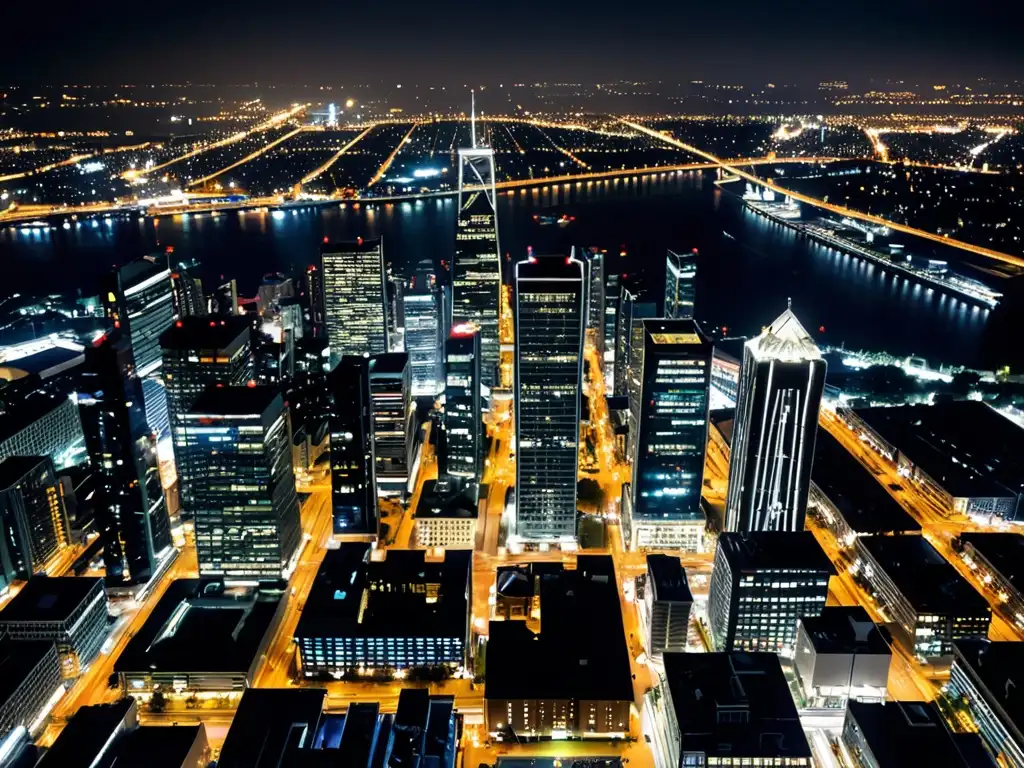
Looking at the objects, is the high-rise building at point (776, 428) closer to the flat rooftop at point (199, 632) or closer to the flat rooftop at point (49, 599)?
the flat rooftop at point (199, 632)

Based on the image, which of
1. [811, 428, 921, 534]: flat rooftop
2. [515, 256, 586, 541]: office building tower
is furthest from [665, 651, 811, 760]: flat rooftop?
[811, 428, 921, 534]: flat rooftop

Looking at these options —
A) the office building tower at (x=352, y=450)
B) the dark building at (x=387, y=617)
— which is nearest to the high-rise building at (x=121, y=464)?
the office building tower at (x=352, y=450)

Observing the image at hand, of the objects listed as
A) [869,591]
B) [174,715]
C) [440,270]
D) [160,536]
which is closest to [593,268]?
[440,270]

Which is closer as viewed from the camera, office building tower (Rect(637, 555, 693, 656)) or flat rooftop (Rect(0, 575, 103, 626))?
office building tower (Rect(637, 555, 693, 656))

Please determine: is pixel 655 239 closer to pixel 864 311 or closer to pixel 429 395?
pixel 864 311

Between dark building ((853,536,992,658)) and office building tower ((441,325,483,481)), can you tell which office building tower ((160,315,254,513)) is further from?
dark building ((853,536,992,658))

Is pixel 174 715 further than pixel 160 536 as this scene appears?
No
